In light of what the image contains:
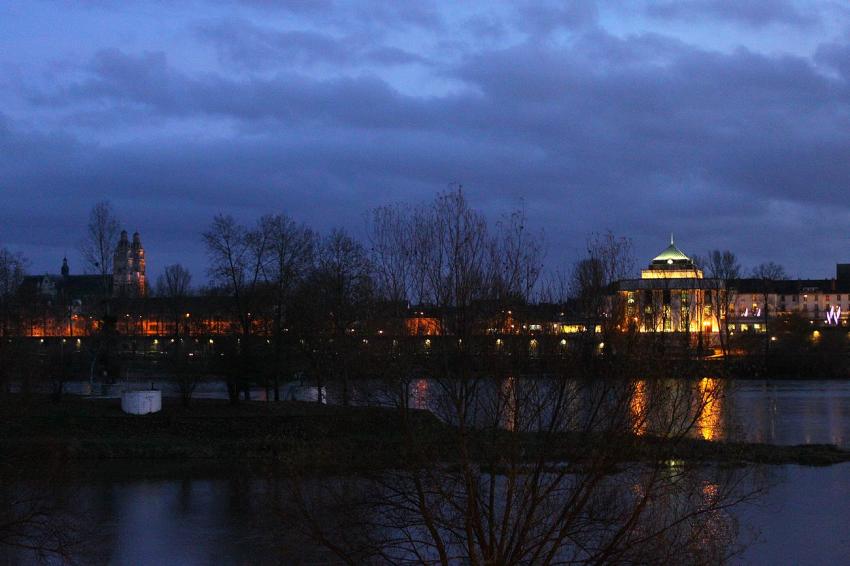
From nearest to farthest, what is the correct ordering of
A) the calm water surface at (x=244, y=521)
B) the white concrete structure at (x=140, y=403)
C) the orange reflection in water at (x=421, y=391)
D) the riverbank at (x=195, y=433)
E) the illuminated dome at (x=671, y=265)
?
the orange reflection in water at (x=421, y=391) < the calm water surface at (x=244, y=521) < the riverbank at (x=195, y=433) < the white concrete structure at (x=140, y=403) < the illuminated dome at (x=671, y=265)

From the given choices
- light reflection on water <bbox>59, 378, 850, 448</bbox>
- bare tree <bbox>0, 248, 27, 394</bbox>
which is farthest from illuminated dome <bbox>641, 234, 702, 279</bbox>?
bare tree <bbox>0, 248, 27, 394</bbox>

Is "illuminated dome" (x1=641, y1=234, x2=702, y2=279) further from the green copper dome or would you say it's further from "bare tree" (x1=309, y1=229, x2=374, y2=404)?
"bare tree" (x1=309, y1=229, x2=374, y2=404)

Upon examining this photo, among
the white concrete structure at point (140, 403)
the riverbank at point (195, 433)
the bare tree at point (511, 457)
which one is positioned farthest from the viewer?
the white concrete structure at point (140, 403)

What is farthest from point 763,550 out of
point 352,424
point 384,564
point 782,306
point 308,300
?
point 782,306

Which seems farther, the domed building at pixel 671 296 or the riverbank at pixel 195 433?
the riverbank at pixel 195 433

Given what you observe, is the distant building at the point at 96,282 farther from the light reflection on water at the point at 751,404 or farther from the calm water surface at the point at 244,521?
the calm water surface at the point at 244,521

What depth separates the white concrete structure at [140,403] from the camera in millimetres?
30688

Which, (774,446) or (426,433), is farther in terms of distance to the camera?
(774,446)

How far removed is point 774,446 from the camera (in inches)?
1169

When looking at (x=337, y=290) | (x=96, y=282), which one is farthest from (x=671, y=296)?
(x=96, y=282)

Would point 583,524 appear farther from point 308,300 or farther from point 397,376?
point 308,300

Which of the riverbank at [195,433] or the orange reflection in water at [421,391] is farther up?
the orange reflection in water at [421,391]

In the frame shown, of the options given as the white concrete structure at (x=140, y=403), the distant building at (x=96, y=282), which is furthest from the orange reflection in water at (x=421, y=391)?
the distant building at (x=96, y=282)

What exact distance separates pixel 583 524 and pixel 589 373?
154 centimetres
